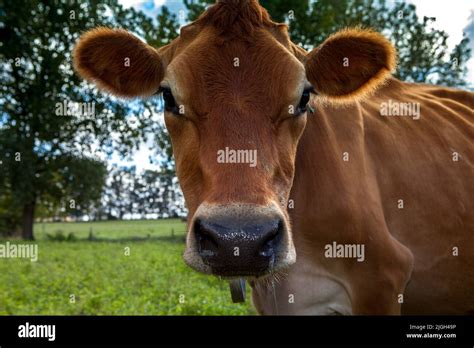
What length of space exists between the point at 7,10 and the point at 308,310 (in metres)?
25.0

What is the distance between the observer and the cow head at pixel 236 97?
2426 mm

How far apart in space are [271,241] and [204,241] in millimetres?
333

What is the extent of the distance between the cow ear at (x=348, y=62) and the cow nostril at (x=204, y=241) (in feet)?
5.21

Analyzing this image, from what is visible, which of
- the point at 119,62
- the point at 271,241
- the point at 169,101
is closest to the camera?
the point at 271,241

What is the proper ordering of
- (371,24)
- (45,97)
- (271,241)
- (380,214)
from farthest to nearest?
1. (45,97)
2. (371,24)
3. (380,214)
4. (271,241)

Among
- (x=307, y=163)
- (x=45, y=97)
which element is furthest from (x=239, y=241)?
(x=45, y=97)

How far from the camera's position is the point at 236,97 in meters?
2.83

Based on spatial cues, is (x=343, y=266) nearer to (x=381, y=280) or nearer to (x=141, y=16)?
(x=381, y=280)

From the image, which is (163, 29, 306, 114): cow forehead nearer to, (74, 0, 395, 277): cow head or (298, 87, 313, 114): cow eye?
(74, 0, 395, 277): cow head

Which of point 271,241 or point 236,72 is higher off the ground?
point 236,72

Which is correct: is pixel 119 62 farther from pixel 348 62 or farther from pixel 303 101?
pixel 348 62

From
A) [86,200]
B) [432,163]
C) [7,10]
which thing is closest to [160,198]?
[86,200]

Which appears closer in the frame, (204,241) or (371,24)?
(204,241)

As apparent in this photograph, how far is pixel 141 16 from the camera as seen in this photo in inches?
918
